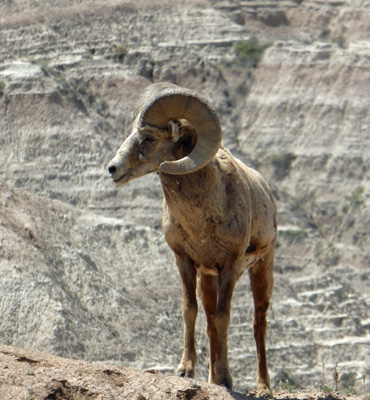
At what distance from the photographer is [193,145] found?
8.66 meters

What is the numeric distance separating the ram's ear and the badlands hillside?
14505 millimetres

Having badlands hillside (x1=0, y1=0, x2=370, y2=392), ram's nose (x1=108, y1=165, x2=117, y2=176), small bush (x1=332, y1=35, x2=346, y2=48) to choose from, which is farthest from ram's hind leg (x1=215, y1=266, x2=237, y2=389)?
small bush (x1=332, y1=35, x2=346, y2=48)

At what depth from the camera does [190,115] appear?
8516 mm

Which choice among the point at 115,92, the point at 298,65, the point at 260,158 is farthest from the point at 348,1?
the point at 115,92

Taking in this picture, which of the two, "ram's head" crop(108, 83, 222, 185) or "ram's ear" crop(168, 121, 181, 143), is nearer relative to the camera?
"ram's head" crop(108, 83, 222, 185)

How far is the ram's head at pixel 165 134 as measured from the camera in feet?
27.5

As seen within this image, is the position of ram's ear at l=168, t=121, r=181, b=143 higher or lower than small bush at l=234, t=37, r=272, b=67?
higher

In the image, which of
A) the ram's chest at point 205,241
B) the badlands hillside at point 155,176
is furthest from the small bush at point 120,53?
the ram's chest at point 205,241

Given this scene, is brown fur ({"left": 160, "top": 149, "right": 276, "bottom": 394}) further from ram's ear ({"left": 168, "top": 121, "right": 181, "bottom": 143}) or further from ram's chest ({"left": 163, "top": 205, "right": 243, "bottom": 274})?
Answer: ram's ear ({"left": 168, "top": 121, "right": 181, "bottom": 143})

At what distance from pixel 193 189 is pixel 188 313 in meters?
1.33

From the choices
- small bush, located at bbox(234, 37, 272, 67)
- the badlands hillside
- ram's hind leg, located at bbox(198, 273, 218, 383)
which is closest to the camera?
ram's hind leg, located at bbox(198, 273, 218, 383)

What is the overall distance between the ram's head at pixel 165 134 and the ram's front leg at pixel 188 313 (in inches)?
46.0

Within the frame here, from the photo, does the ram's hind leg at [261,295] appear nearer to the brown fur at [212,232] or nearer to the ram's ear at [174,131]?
the brown fur at [212,232]

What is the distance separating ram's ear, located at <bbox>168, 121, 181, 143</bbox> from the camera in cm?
852
